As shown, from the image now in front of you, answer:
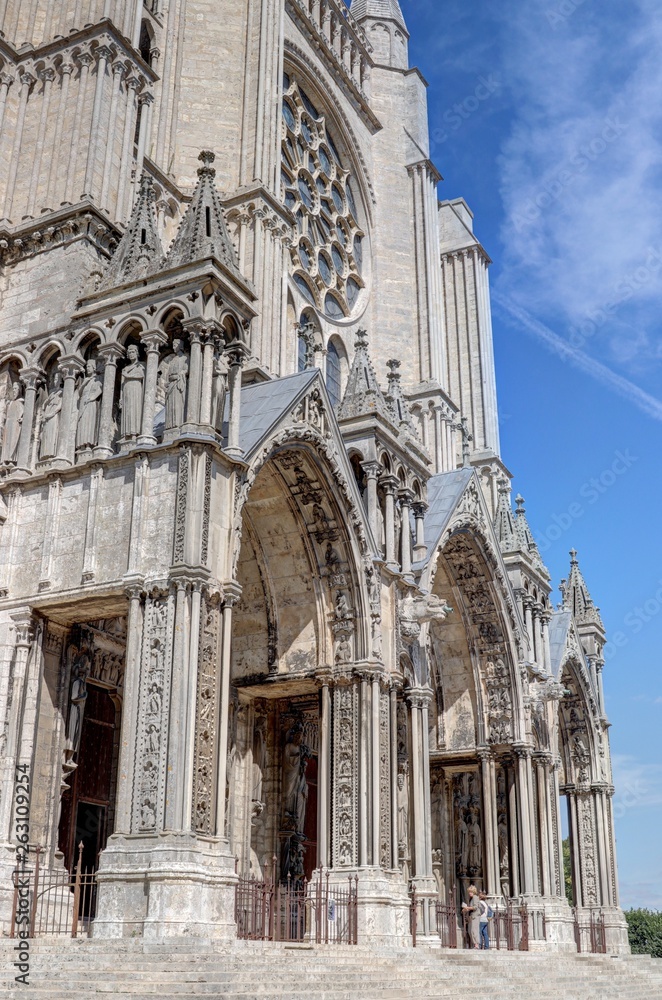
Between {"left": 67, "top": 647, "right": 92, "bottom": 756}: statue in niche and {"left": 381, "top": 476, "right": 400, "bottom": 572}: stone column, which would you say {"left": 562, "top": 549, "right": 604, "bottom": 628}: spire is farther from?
{"left": 67, "top": 647, "right": 92, "bottom": 756}: statue in niche

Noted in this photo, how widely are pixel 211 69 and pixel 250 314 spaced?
12797 millimetres

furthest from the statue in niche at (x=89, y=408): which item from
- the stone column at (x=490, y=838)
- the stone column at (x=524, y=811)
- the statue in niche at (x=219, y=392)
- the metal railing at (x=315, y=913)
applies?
the stone column at (x=524, y=811)

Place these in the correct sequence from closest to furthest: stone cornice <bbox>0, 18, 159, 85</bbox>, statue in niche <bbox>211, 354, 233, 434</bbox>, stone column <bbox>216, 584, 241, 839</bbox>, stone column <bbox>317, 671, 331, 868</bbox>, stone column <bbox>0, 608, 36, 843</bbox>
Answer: stone column <bbox>216, 584, 241, 839</bbox>, stone column <bbox>0, 608, 36, 843</bbox>, statue in niche <bbox>211, 354, 233, 434</bbox>, stone column <bbox>317, 671, 331, 868</bbox>, stone cornice <bbox>0, 18, 159, 85</bbox>

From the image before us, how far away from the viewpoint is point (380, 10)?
3712cm

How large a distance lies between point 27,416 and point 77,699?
425cm

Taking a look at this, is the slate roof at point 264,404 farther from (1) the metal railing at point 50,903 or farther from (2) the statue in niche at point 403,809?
(2) the statue in niche at point 403,809

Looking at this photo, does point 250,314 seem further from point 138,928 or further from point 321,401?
point 138,928

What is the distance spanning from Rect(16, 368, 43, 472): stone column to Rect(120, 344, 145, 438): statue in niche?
5.31ft

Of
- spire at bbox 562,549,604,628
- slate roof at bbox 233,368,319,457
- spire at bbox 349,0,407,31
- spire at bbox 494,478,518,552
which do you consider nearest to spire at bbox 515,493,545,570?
spire at bbox 494,478,518,552

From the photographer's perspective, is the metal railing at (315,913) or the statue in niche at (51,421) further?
the statue in niche at (51,421)

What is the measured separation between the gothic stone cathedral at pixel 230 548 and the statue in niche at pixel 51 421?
0.17 feet

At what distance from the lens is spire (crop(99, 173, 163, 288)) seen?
15502mm

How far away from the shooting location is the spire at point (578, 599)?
32250mm

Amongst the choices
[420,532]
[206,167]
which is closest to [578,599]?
[420,532]
